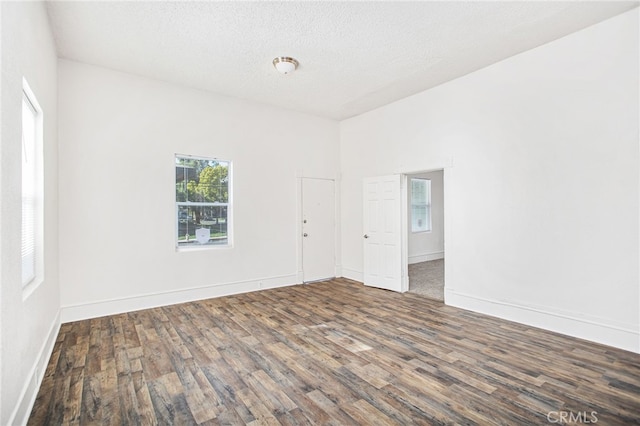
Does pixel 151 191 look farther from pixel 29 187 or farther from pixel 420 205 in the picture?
pixel 420 205

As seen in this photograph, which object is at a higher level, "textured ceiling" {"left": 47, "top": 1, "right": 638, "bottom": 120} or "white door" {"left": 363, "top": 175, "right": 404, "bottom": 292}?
"textured ceiling" {"left": 47, "top": 1, "right": 638, "bottom": 120}

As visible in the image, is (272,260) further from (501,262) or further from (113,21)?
(113,21)

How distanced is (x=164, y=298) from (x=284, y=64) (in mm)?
3609

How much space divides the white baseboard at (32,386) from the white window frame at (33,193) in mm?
579

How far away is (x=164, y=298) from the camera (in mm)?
4566

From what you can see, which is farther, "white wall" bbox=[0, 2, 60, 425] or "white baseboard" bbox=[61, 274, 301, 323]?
"white baseboard" bbox=[61, 274, 301, 323]

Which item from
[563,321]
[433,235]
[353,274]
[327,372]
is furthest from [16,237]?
[433,235]

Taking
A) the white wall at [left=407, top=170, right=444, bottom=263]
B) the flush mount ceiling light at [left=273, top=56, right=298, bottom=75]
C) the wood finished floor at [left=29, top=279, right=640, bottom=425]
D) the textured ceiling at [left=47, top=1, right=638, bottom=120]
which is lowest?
the wood finished floor at [left=29, top=279, right=640, bottom=425]

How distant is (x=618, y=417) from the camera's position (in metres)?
2.07

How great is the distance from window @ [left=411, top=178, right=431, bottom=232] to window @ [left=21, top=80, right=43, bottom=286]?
7.39 metres

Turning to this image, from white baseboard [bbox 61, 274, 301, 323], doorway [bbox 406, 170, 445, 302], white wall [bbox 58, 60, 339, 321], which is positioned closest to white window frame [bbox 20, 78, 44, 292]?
white wall [bbox 58, 60, 339, 321]

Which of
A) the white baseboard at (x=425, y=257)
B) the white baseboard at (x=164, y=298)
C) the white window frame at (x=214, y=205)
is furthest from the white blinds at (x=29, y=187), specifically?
the white baseboard at (x=425, y=257)

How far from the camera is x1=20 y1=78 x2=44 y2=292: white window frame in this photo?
8.41ft

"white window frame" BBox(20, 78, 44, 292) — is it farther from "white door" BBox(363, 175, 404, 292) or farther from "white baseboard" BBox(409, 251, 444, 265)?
"white baseboard" BBox(409, 251, 444, 265)
